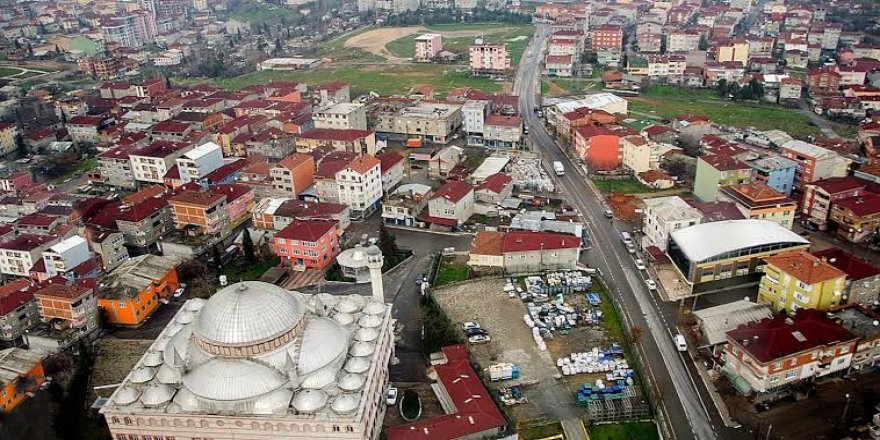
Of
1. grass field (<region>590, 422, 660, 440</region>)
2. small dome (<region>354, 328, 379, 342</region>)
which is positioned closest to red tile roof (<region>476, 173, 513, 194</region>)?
small dome (<region>354, 328, 379, 342</region>)

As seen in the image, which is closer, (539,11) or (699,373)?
(699,373)

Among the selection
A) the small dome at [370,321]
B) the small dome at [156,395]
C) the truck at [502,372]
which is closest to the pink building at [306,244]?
the small dome at [370,321]

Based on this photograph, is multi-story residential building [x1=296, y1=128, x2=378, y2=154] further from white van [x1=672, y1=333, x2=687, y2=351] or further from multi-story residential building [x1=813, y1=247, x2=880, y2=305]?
multi-story residential building [x1=813, y1=247, x2=880, y2=305]

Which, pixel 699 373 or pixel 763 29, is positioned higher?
pixel 763 29

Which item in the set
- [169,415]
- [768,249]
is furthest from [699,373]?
[169,415]

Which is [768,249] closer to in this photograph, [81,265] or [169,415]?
[169,415]

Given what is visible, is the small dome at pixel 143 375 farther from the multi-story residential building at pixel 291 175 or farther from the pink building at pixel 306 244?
the multi-story residential building at pixel 291 175

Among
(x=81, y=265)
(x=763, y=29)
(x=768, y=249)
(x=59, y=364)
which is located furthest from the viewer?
(x=763, y=29)

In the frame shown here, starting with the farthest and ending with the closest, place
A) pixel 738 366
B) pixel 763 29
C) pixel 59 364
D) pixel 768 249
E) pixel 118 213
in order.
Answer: pixel 763 29 < pixel 118 213 < pixel 768 249 < pixel 59 364 < pixel 738 366
